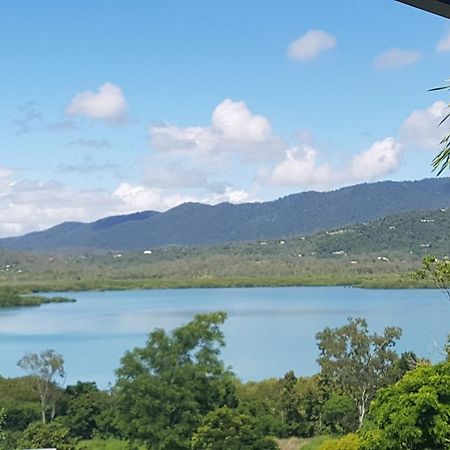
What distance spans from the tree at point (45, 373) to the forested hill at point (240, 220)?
180ft

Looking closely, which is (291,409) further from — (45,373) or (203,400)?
(45,373)

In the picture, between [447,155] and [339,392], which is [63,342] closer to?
[339,392]

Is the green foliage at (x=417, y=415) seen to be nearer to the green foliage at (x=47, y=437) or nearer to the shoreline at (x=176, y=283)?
the green foliage at (x=47, y=437)

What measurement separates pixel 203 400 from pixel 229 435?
1.92 metres

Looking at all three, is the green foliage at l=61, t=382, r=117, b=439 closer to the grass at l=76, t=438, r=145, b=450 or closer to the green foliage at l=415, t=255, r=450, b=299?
the grass at l=76, t=438, r=145, b=450

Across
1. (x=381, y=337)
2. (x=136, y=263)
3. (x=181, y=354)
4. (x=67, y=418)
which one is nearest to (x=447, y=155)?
(x=381, y=337)

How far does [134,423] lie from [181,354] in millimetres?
1083

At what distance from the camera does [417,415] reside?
10.7ft

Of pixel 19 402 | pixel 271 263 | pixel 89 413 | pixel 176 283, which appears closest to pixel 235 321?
pixel 176 283

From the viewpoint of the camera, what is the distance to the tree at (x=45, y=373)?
35.9 ft

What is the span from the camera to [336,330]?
32.4 feet

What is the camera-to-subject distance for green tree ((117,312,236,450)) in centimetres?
950

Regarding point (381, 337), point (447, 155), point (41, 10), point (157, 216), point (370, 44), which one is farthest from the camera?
point (157, 216)

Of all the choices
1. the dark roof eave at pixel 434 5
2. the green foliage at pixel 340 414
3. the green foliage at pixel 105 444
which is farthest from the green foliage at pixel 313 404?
the dark roof eave at pixel 434 5
